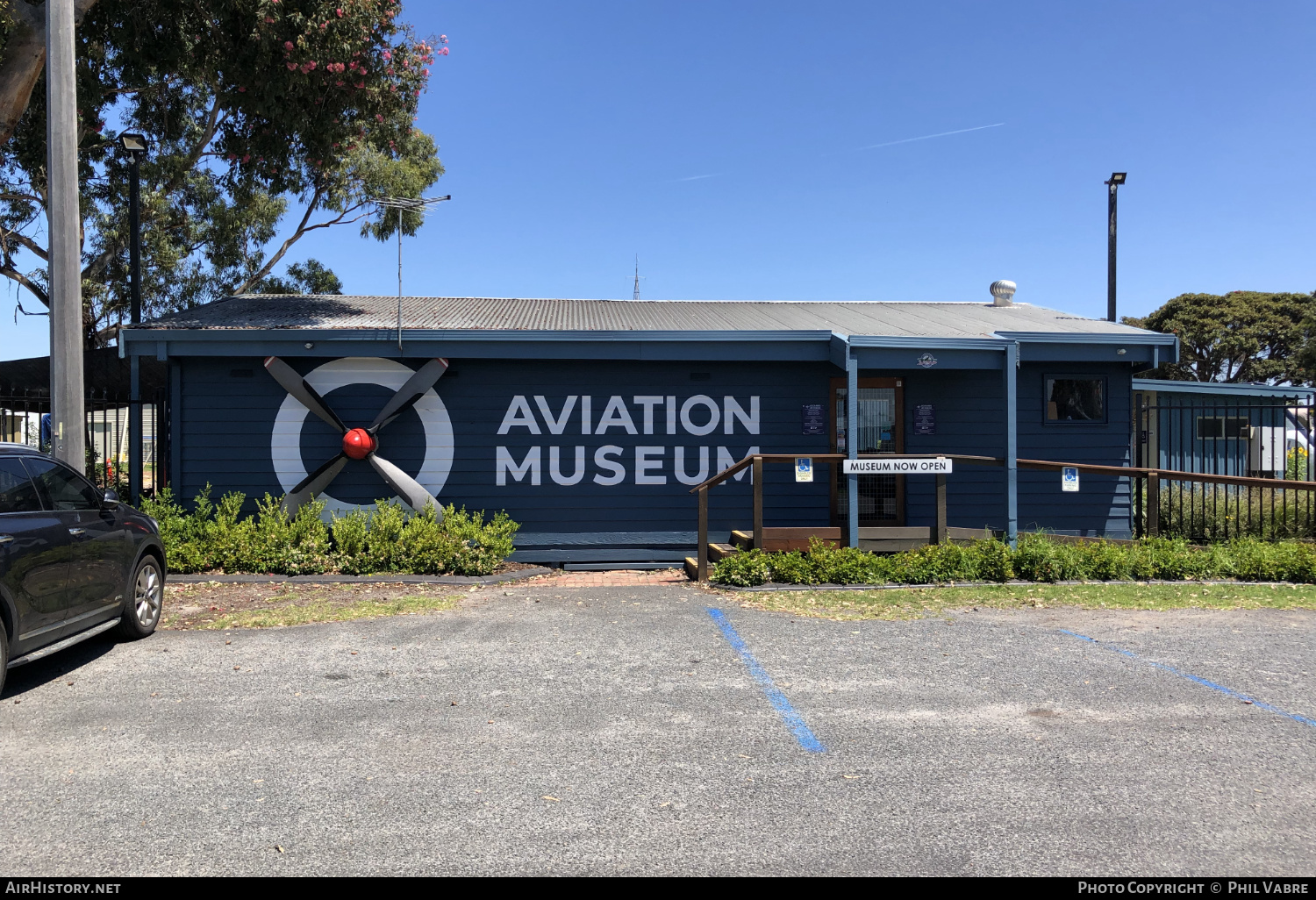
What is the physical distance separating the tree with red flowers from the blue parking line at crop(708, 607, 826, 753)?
890 centimetres

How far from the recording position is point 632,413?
11688 mm

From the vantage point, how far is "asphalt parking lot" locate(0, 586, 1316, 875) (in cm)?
333

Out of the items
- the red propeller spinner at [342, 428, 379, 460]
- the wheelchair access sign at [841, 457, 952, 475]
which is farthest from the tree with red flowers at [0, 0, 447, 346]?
the wheelchair access sign at [841, 457, 952, 475]

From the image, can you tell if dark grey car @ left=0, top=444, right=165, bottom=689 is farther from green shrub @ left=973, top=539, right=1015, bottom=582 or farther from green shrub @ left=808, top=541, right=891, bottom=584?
green shrub @ left=973, top=539, right=1015, bottom=582

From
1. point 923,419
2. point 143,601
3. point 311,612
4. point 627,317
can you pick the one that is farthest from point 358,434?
point 923,419

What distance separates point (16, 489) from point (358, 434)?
5.27 meters

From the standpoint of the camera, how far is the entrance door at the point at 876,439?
12.0 metres

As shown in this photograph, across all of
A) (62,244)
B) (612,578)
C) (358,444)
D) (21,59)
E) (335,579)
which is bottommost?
(612,578)

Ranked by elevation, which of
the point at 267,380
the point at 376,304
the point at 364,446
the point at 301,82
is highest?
the point at 301,82

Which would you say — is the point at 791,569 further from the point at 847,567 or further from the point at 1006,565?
the point at 1006,565

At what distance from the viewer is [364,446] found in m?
10.9

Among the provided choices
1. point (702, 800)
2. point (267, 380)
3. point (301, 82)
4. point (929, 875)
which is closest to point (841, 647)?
point (702, 800)

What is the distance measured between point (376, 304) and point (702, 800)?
458 inches
